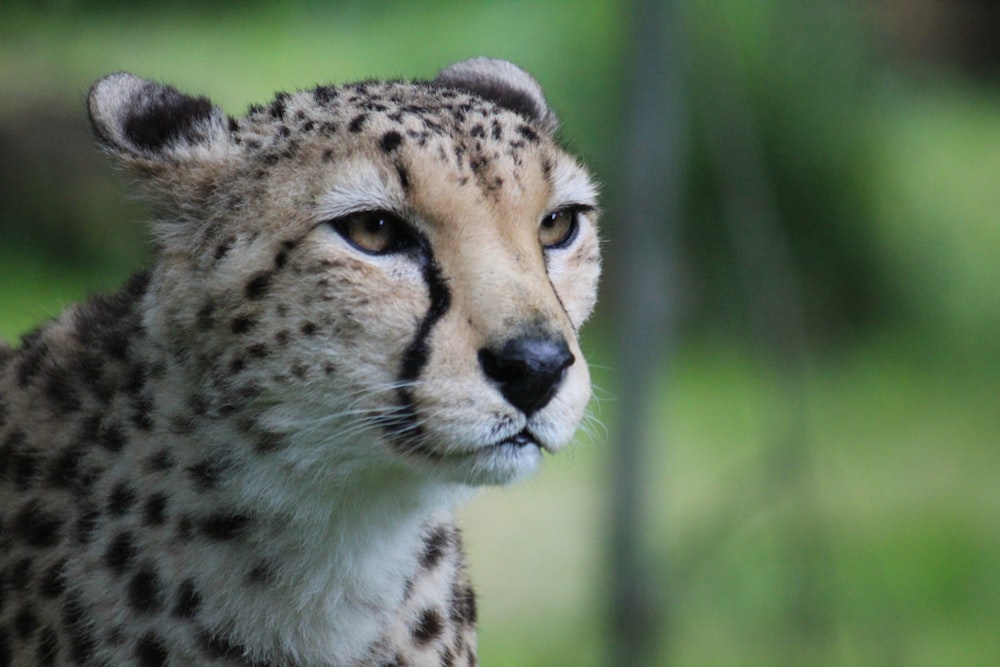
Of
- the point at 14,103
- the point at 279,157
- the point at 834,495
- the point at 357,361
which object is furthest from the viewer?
the point at 834,495

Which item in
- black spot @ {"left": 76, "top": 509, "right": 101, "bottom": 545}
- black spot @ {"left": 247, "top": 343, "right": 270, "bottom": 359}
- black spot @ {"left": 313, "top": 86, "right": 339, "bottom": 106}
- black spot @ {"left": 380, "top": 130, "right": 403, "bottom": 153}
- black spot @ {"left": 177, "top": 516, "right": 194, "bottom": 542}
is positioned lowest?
black spot @ {"left": 76, "top": 509, "right": 101, "bottom": 545}

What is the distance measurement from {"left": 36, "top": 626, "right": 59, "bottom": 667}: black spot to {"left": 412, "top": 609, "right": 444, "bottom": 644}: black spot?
15.6 inches

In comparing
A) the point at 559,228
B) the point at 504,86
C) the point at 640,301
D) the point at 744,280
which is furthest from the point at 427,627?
the point at 744,280

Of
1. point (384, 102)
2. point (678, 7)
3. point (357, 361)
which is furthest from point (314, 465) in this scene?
point (678, 7)

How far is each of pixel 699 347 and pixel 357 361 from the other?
11.6ft

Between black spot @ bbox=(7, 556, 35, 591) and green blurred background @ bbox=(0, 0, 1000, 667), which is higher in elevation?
green blurred background @ bbox=(0, 0, 1000, 667)

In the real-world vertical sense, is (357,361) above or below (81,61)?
below

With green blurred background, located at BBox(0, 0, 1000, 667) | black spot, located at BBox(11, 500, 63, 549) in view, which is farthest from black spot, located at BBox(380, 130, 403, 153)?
green blurred background, located at BBox(0, 0, 1000, 667)

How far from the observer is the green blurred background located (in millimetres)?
2604

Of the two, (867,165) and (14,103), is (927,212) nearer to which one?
(867,165)

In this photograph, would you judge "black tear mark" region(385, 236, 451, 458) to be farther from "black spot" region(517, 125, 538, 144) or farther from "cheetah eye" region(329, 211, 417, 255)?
"black spot" region(517, 125, 538, 144)

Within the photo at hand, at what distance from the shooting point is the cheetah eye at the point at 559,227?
4.94ft

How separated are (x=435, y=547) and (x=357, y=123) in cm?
51

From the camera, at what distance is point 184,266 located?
4.84ft
